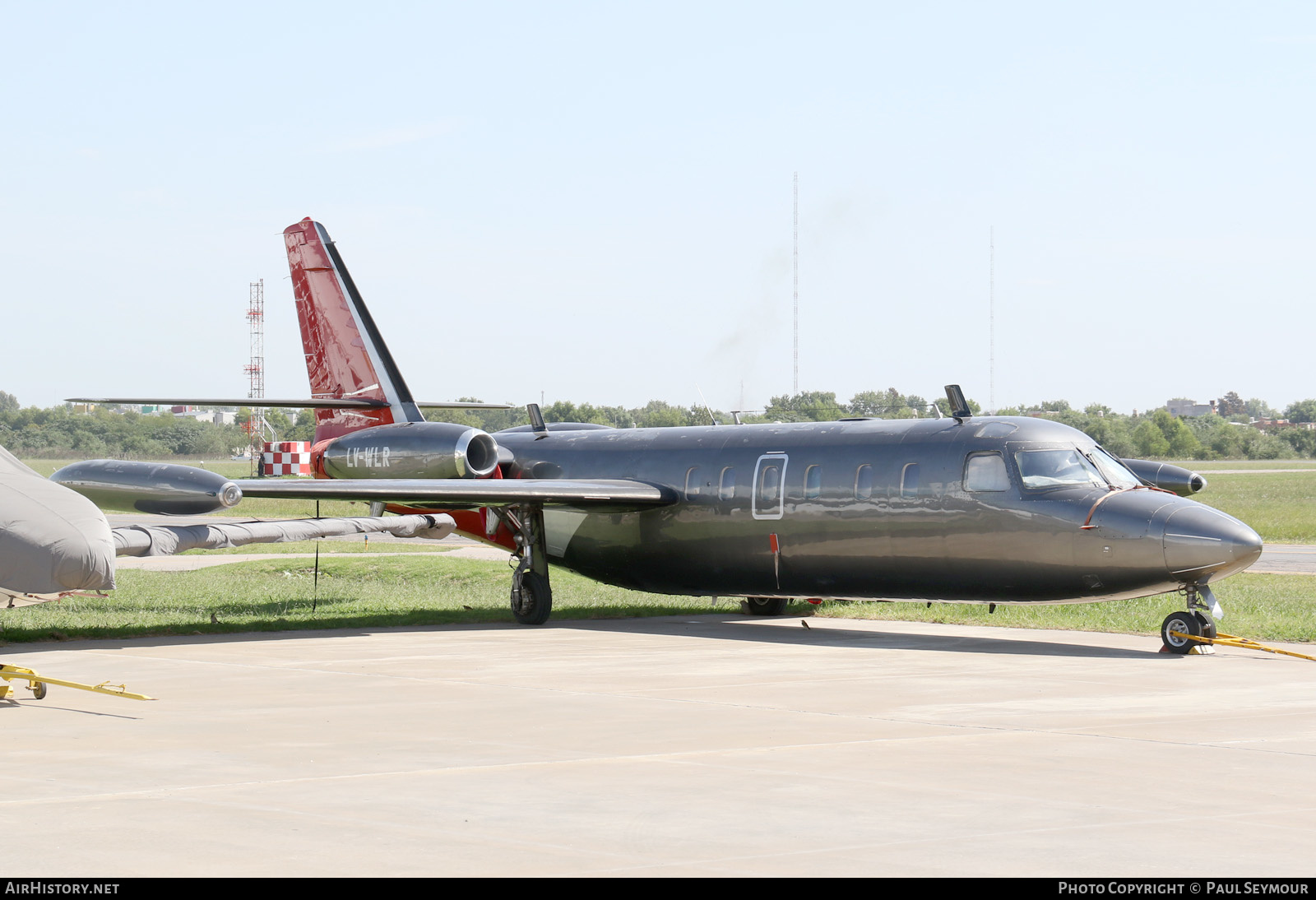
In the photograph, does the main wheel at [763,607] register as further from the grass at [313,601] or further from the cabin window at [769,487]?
the cabin window at [769,487]

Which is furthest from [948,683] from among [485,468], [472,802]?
[485,468]

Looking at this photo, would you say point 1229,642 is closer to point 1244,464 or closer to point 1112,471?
point 1112,471

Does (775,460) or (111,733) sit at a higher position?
(775,460)

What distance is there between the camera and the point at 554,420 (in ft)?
173

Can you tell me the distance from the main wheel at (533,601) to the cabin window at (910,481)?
554 centimetres

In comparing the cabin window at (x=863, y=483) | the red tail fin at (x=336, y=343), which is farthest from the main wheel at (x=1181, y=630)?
the red tail fin at (x=336, y=343)

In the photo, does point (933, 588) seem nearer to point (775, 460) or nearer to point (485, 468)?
point (775, 460)

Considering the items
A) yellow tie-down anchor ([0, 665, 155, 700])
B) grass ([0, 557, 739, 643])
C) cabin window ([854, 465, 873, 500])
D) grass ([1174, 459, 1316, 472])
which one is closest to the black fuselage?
cabin window ([854, 465, 873, 500])

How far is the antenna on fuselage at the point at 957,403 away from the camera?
18.8m

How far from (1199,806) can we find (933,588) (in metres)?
10.1

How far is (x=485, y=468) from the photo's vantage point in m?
22.2
